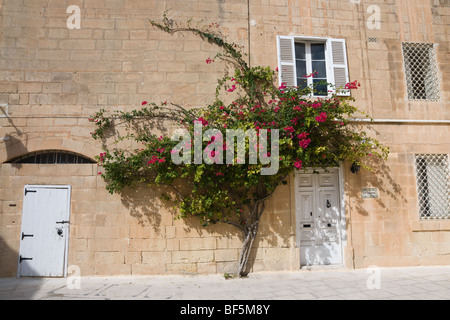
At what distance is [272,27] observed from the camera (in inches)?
265

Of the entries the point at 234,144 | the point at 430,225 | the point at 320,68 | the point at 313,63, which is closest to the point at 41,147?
the point at 234,144

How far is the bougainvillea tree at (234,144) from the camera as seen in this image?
17.9 ft

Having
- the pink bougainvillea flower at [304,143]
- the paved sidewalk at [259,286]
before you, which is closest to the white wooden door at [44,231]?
the paved sidewalk at [259,286]

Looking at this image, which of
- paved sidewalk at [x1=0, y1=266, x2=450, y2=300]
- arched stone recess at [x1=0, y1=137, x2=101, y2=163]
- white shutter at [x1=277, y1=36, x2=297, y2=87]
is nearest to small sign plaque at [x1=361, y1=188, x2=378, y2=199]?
paved sidewalk at [x1=0, y1=266, x2=450, y2=300]

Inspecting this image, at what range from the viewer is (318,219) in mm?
6359

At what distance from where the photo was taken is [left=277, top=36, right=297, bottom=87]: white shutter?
6.55 metres

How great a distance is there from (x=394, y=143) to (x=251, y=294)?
457 cm

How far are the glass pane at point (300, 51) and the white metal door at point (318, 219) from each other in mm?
2666

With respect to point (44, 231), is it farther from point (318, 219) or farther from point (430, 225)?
point (430, 225)

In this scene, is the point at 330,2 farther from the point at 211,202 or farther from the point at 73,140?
the point at 73,140

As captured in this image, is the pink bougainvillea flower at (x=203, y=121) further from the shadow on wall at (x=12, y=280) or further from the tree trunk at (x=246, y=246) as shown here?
the shadow on wall at (x=12, y=280)

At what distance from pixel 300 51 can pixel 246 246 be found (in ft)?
14.8
